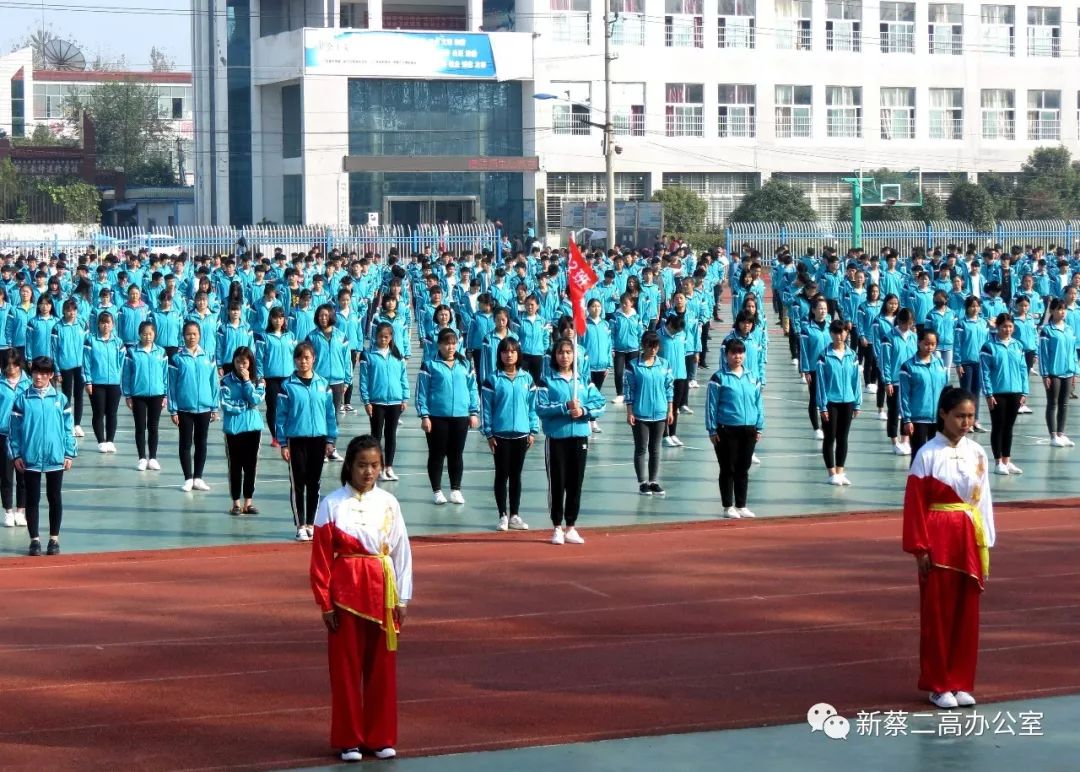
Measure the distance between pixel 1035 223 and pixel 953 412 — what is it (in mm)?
46135

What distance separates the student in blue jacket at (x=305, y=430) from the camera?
13148 mm

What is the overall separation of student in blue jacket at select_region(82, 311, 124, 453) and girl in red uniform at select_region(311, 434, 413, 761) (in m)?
11.2

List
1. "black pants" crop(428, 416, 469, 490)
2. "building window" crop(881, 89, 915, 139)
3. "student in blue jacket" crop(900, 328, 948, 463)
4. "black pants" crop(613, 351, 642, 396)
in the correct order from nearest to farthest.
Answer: "black pants" crop(428, 416, 469, 490), "student in blue jacket" crop(900, 328, 948, 463), "black pants" crop(613, 351, 642, 396), "building window" crop(881, 89, 915, 139)

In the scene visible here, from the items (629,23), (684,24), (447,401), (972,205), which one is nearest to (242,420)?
(447,401)

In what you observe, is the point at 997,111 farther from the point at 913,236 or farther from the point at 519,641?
the point at 519,641

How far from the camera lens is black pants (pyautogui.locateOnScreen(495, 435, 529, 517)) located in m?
13.8

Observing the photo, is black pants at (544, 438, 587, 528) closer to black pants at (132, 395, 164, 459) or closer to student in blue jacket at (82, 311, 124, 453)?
black pants at (132, 395, 164, 459)

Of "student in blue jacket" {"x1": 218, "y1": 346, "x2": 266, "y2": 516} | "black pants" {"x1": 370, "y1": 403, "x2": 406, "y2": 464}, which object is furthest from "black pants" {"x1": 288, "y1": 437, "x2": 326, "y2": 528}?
"black pants" {"x1": 370, "y1": 403, "x2": 406, "y2": 464}

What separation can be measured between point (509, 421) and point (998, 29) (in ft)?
187

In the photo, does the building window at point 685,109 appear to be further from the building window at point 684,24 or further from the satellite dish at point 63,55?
the satellite dish at point 63,55

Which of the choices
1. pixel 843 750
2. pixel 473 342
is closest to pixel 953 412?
pixel 843 750

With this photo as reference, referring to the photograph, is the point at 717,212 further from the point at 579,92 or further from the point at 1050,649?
the point at 1050,649

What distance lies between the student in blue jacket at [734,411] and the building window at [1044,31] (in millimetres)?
56123

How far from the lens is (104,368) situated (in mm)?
18094
